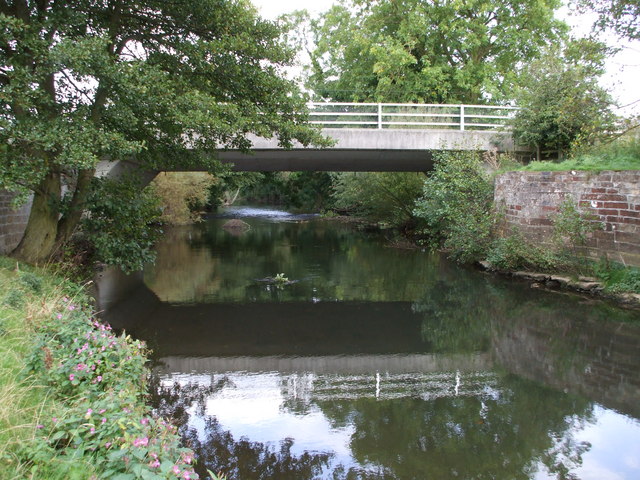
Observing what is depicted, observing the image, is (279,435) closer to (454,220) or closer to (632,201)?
(632,201)

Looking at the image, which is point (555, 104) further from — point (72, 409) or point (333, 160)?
point (72, 409)

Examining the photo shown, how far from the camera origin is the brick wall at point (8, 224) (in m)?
10.3

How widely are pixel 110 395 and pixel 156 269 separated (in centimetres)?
1245

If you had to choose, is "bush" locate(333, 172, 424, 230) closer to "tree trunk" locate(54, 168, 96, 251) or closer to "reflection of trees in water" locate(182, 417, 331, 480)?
"tree trunk" locate(54, 168, 96, 251)

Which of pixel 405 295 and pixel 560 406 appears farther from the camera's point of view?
pixel 405 295

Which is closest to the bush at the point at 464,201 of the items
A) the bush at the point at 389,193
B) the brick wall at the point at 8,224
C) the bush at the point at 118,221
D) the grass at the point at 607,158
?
the grass at the point at 607,158

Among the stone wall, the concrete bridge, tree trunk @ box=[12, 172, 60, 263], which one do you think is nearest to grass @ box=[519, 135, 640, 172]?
the stone wall

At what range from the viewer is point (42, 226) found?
9398mm

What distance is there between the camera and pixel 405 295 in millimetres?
12023

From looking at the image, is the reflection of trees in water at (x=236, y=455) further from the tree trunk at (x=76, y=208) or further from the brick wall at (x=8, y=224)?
the brick wall at (x=8, y=224)

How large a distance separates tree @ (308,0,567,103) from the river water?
47.8 ft

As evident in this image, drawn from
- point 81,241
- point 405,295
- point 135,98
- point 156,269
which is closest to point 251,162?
point 156,269

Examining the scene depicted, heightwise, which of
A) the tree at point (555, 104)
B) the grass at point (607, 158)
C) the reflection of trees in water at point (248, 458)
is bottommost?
the reflection of trees in water at point (248, 458)

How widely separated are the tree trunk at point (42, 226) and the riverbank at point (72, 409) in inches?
152
